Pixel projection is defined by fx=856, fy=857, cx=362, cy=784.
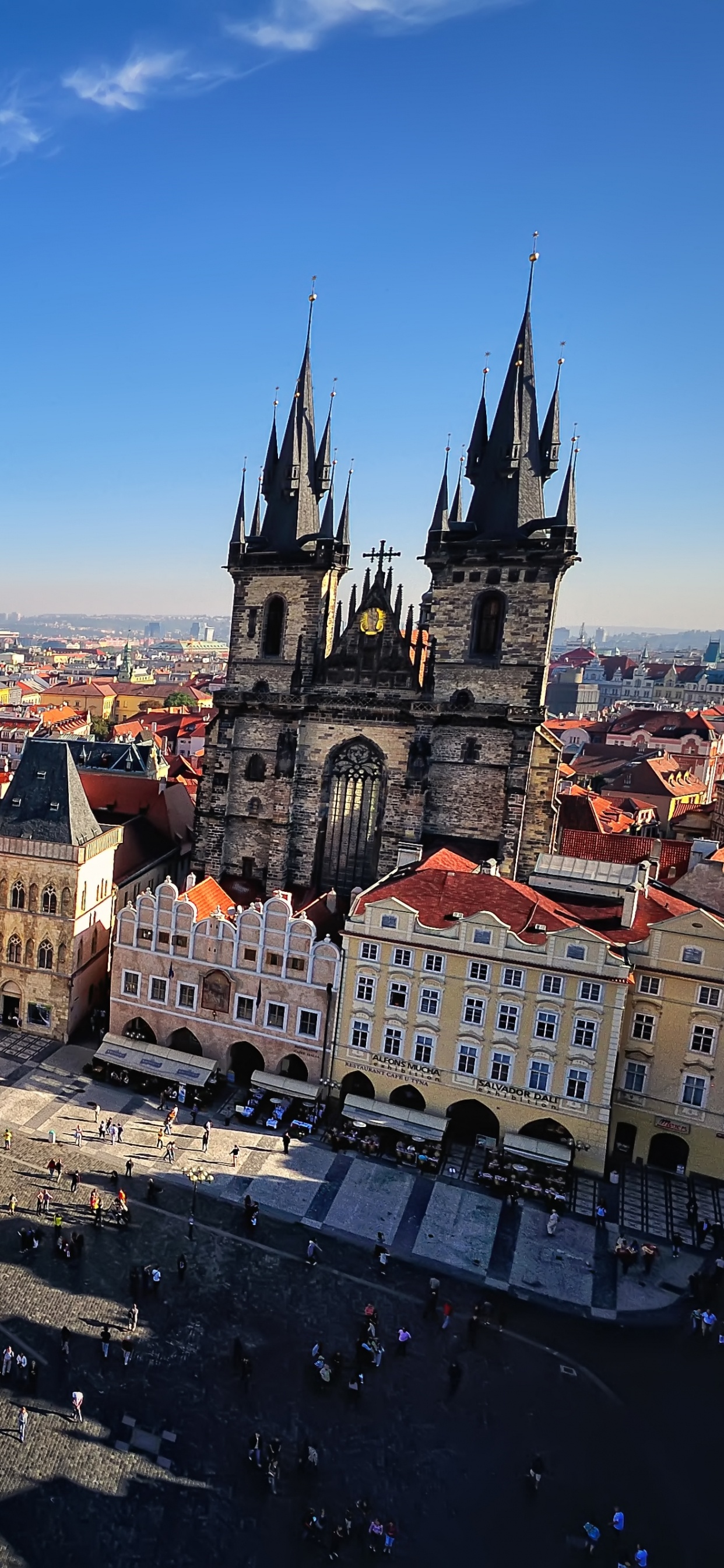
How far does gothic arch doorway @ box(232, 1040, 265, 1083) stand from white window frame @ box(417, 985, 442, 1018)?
1050 cm

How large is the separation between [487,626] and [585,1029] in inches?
995

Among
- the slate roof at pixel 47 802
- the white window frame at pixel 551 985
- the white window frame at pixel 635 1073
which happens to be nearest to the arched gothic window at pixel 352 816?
the slate roof at pixel 47 802

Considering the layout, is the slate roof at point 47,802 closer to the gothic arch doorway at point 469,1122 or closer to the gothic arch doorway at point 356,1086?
the gothic arch doorway at point 356,1086

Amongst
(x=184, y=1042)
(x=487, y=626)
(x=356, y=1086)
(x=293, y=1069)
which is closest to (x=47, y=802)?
(x=184, y=1042)

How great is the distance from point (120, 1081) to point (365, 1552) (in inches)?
1045

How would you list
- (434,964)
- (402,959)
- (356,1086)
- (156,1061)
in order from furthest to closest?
1. (156,1061)
2. (356,1086)
3. (402,959)
4. (434,964)

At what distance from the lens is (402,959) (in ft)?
138

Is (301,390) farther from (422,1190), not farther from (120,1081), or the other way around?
(422,1190)

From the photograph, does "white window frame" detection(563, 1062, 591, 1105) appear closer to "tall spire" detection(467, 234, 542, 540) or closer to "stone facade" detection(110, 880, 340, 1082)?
"stone facade" detection(110, 880, 340, 1082)

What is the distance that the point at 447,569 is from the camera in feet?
174

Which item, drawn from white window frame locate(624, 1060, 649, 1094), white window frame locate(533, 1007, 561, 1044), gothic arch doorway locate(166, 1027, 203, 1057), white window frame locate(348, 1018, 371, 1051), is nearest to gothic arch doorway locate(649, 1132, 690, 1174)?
white window frame locate(624, 1060, 649, 1094)

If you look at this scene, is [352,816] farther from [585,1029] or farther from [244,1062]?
[585,1029]

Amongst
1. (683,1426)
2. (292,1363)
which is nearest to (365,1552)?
(292,1363)

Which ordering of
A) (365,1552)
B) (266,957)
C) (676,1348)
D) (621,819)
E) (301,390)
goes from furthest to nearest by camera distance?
(621,819), (301,390), (266,957), (676,1348), (365,1552)
